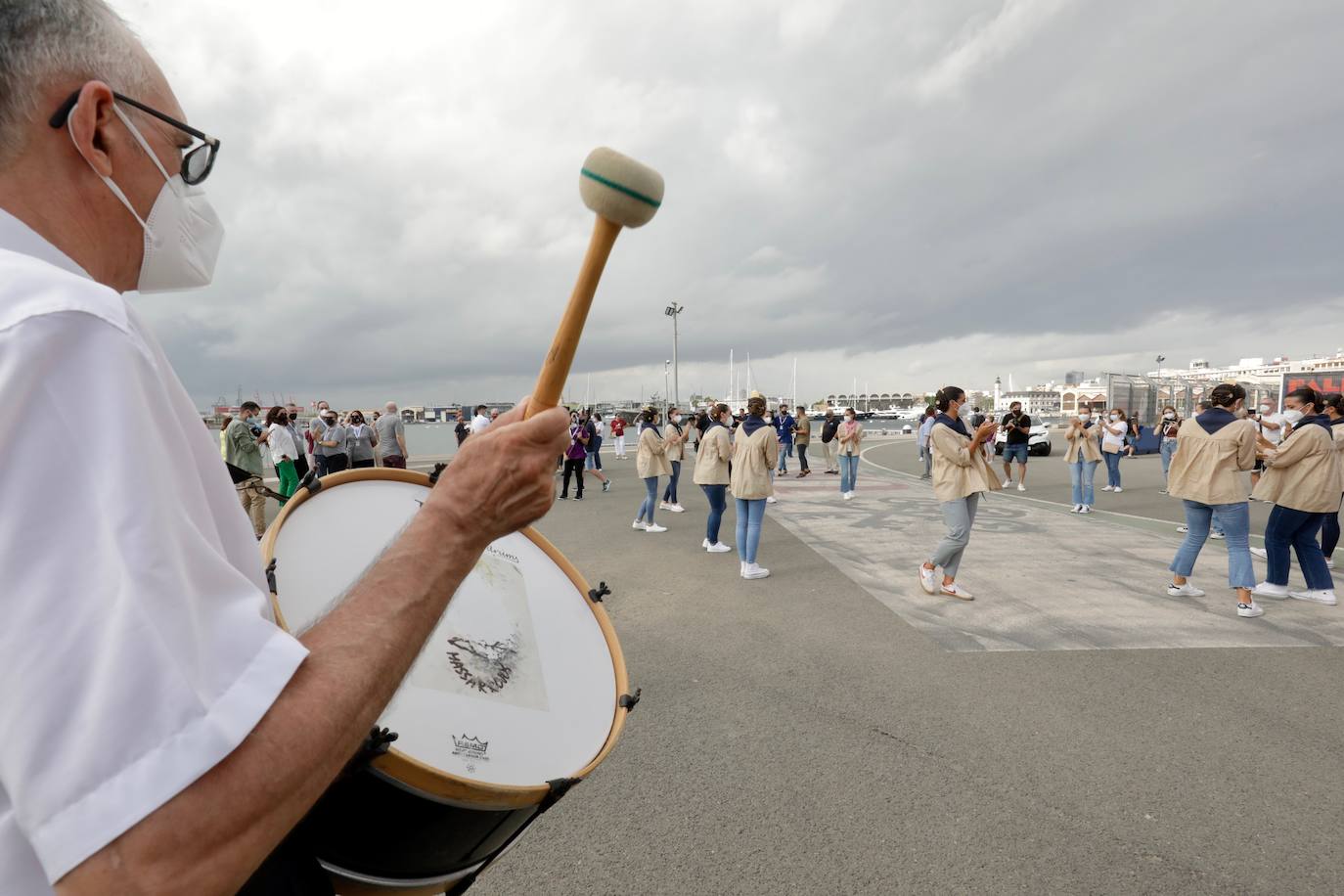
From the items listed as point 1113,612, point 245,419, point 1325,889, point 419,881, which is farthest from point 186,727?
point 245,419

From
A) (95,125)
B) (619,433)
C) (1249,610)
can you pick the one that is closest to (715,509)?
(1249,610)

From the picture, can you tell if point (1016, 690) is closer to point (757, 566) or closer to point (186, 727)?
point (757, 566)

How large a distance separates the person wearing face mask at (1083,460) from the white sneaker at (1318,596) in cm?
475

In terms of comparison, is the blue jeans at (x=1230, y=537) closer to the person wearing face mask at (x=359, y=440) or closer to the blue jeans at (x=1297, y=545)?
the blue jeans at (x=1297, y=545)

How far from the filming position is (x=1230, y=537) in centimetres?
559

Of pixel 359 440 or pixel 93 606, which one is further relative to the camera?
pixel 359 440

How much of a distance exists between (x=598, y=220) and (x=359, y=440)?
12.6 meters

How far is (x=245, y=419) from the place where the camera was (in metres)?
9.41

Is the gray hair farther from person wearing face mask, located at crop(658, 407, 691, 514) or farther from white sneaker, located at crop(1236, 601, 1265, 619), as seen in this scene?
person wearing face mask, located at crop(658, 407, 691, 514)

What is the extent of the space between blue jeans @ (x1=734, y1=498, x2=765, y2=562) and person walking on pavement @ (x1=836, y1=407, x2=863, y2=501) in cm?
567

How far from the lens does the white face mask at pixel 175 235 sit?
958 mm

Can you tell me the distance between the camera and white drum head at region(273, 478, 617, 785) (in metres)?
1.28

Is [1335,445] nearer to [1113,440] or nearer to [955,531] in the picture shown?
[955,531]

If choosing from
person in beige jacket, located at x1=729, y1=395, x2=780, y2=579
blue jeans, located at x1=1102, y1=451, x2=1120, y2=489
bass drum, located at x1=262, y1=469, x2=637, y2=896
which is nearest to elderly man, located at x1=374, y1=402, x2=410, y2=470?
person in beige jacket, located at x1=729, y1=395, x2=780, y2=579
